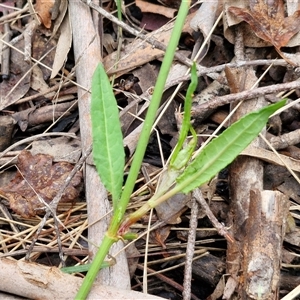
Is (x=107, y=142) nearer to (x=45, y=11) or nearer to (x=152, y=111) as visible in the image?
(x=152, y=111)

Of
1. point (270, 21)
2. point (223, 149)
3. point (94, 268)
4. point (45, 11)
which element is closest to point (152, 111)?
point (223, 149)

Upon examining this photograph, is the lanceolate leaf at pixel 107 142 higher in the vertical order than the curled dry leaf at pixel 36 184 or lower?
higher

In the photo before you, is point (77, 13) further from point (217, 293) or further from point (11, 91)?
point (217, 293)

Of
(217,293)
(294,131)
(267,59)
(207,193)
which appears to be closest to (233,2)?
(267,59)

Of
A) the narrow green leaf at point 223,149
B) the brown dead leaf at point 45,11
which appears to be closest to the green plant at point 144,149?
the narrow green leaf at point 223,149

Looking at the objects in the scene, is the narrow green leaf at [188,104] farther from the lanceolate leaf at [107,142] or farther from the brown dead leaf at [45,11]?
Result: the brown dead leaf at [45,11]

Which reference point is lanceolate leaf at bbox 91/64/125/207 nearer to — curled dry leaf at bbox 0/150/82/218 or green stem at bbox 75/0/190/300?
green stem at bbox 75/0/190/300
